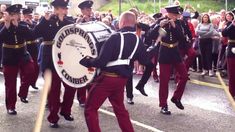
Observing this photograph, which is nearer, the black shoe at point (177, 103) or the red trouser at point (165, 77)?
the red trouser at point (165, 77)

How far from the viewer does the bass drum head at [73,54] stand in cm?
640

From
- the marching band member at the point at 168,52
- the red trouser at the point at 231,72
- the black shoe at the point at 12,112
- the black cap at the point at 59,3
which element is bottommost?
the black shoe at the point at 12,112

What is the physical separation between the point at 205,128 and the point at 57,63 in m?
2.44

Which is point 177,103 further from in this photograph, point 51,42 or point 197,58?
point 197,58

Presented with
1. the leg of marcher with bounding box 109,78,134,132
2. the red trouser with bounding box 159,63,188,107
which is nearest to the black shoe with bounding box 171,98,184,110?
the red trouser with bounding box 159,63,188,107

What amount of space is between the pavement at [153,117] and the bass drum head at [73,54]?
937 millimetres

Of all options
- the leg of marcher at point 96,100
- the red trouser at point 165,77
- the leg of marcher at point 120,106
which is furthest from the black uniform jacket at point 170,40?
the leg of marcher at point 96,100

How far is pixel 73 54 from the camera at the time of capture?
6707mm

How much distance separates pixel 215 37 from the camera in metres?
12.3

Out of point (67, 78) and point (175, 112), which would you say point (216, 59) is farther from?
point (67, 78)

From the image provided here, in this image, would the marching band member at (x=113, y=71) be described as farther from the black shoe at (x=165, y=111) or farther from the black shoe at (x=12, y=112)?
the black shoe at (x=12, y=112)

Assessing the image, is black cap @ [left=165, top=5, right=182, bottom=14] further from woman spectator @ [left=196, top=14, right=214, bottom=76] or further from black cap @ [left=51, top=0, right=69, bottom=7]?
woman spectator @ [left=196, top=14, right=214, bottom=76]

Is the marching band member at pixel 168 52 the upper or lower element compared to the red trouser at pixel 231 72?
upper

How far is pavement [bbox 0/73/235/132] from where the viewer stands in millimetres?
7309
